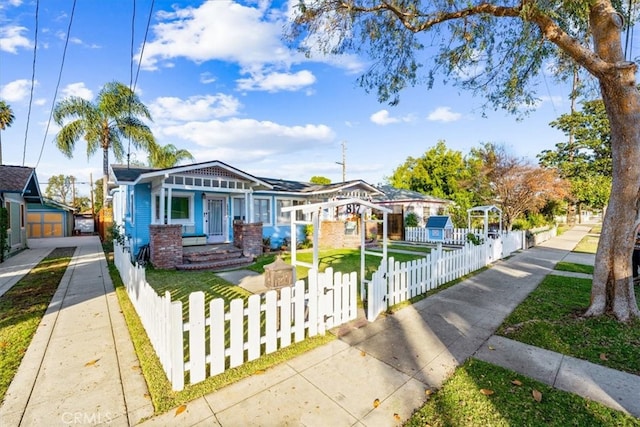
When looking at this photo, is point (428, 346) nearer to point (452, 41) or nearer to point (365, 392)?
point (365, 392)

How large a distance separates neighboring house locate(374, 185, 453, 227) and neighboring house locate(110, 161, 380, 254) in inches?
192

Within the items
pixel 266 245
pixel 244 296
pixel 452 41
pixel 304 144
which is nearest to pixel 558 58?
pixel 452 41

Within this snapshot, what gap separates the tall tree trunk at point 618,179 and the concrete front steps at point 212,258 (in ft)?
29.7

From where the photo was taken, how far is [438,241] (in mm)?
16109

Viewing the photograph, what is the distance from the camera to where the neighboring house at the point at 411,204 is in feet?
65.4

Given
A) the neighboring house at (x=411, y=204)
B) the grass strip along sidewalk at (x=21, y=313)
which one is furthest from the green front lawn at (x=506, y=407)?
the neighboring house at (x=411, y=204)

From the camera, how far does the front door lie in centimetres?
1287

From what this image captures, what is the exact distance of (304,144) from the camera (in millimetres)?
25969

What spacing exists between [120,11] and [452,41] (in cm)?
815

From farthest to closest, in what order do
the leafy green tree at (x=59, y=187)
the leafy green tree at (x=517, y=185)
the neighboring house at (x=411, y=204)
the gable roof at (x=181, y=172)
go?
the leafy green tree at (x=59, y=187) < the neighboring house at (x=411, y=204) < the leafy green tree at (x=517, y=185) < the gable roof at (x=181, y=172)

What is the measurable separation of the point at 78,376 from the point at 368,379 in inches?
124

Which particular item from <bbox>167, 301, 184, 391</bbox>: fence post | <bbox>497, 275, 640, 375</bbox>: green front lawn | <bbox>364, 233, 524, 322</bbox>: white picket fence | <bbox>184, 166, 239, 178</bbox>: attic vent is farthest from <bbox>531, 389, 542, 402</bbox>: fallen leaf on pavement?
<bbox>184, 166, 239, 178</bbox>: attic vent

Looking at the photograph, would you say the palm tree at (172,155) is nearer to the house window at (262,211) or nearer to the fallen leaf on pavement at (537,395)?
the house window at (262,211)

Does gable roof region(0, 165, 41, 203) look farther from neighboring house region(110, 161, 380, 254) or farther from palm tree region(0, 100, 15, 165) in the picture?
palm tree region(0, 100, 15, 165)
